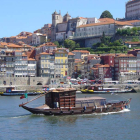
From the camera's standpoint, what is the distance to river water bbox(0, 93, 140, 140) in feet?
116

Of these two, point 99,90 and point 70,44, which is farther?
point 70,44

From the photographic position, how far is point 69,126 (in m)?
38.9

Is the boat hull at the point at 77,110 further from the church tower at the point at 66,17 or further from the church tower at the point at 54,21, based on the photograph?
the church tower at the point at 66,17

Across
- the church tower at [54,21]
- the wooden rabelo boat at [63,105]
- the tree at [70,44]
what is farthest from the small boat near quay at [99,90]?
the church tower at [54,21]

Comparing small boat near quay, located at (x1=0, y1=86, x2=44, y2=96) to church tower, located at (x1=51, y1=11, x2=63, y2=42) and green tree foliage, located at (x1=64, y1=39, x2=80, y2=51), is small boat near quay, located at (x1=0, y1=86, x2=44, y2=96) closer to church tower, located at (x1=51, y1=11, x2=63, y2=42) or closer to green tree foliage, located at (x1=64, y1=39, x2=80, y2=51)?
green tree foliage, located at (x1=64, y1=39, x2=80, y2=51)

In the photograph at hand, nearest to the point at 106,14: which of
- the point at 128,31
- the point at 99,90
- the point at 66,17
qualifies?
the point at 66,17


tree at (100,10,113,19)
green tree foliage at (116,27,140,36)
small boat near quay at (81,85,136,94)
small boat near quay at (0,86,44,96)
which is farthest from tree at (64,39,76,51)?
small boat near quay at (0,86,44,96)

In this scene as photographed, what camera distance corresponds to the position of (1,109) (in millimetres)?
49844

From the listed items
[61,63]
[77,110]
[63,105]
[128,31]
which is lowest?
[77,110]

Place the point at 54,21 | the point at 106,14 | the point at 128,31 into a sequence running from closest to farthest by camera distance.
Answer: the point at 128,31 < the point at 54,21 < the point at 106,14

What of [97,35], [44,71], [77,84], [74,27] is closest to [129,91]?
[77,84]

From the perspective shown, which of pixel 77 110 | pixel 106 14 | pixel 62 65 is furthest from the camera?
pixel 106 14

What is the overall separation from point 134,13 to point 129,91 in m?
53.3

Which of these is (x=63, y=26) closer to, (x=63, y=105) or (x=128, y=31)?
(x=128, y=31)
